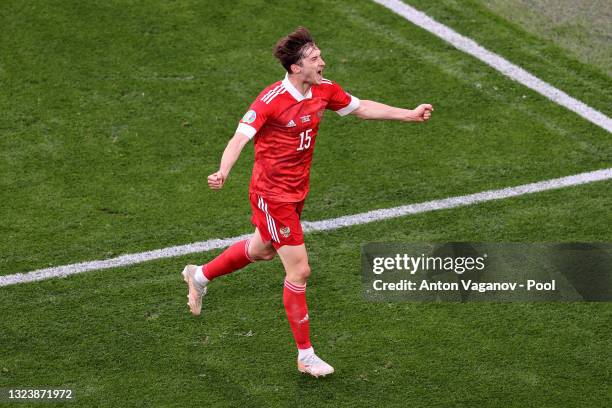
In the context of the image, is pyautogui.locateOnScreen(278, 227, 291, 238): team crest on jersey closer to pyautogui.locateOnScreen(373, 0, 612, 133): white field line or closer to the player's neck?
the player's neck

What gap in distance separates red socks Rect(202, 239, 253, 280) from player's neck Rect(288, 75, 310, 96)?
1.14 meters

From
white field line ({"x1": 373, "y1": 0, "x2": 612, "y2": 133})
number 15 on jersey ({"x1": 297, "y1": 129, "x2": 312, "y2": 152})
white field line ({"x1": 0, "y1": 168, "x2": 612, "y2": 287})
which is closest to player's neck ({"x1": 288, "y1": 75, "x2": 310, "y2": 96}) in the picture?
number 15 on jersey ({"x1": 297, "y1": 129, "x2": 312, "y2": 152})

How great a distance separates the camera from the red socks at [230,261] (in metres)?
7.70

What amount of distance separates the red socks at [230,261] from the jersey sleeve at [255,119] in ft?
3.30

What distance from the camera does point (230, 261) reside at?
25.4 ft

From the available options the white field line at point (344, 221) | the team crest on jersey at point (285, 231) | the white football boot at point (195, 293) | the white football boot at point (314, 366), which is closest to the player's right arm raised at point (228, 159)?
the team crest on jersey at point (285, 231)

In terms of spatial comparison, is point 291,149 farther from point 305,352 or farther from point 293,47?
point 305,352

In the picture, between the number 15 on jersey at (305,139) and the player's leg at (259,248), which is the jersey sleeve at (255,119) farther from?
the player's leg at (259,248)

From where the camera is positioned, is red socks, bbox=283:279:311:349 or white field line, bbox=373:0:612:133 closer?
red socks, bbox=283:279:311:349

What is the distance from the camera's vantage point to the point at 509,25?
1190 cm

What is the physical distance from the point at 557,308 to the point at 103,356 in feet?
10.0

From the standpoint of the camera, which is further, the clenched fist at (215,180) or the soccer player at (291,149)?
the soccer player at (291,149)

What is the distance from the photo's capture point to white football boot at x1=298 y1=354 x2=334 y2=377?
7.26 metres

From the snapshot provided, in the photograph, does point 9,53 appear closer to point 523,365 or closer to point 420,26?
point 420,26
